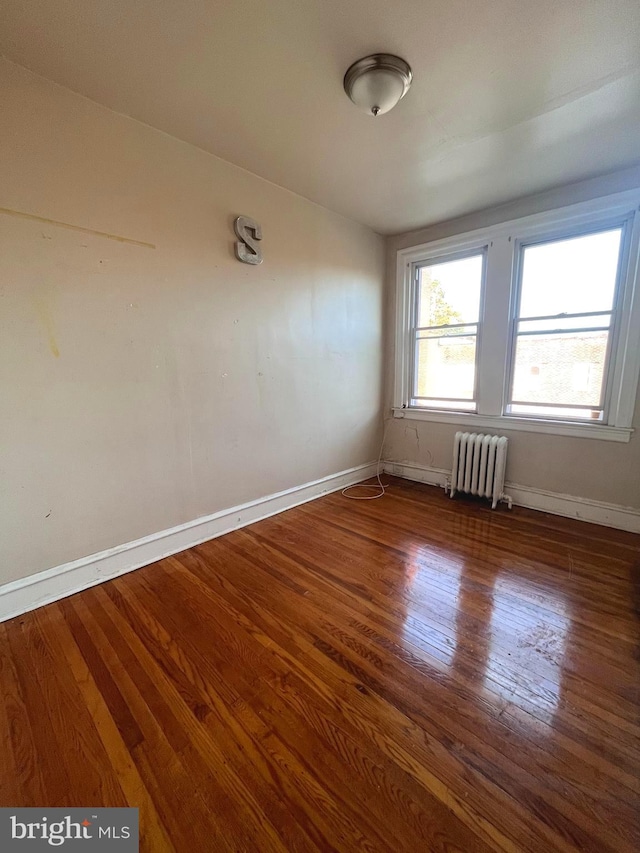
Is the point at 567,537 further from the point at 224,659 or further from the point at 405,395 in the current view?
the point at 224,659

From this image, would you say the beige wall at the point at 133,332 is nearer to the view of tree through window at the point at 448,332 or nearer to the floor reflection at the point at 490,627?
the view of tree through window at the point at 448,332

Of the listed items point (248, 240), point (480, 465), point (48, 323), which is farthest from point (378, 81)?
point (480, 465)

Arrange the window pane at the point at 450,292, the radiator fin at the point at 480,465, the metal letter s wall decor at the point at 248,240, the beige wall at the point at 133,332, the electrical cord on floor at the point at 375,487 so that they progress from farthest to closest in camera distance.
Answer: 1. the electrical cord on floor at the point at 375,487
2. the window pane at the point at 450,292
3. the radiator fin at the point at 480,465
4. the metal letter s wall decor at the point at 248,240
5. the beige wall at the point at 133,332

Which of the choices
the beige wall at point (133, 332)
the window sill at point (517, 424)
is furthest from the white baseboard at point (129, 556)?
the window sill at point (517, 424)

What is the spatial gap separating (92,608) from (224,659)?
0.87 m

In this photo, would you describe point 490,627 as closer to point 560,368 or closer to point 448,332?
point 560,368

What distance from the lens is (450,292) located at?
11.2 feet

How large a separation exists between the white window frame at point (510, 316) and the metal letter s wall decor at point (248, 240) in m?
1.79

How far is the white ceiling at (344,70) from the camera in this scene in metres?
1.35

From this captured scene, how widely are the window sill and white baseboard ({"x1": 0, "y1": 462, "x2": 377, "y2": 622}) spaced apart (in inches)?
58.2

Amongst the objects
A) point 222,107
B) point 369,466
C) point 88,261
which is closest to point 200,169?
point 222,107

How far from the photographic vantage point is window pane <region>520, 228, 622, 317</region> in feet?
8.50

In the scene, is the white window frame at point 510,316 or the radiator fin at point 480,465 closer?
the white window frame at point 510,316

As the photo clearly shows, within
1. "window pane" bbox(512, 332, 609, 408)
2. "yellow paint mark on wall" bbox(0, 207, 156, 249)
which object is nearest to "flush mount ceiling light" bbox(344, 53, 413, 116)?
"yellow paint mark on wall" bbox(0, 207, 156, 249)
